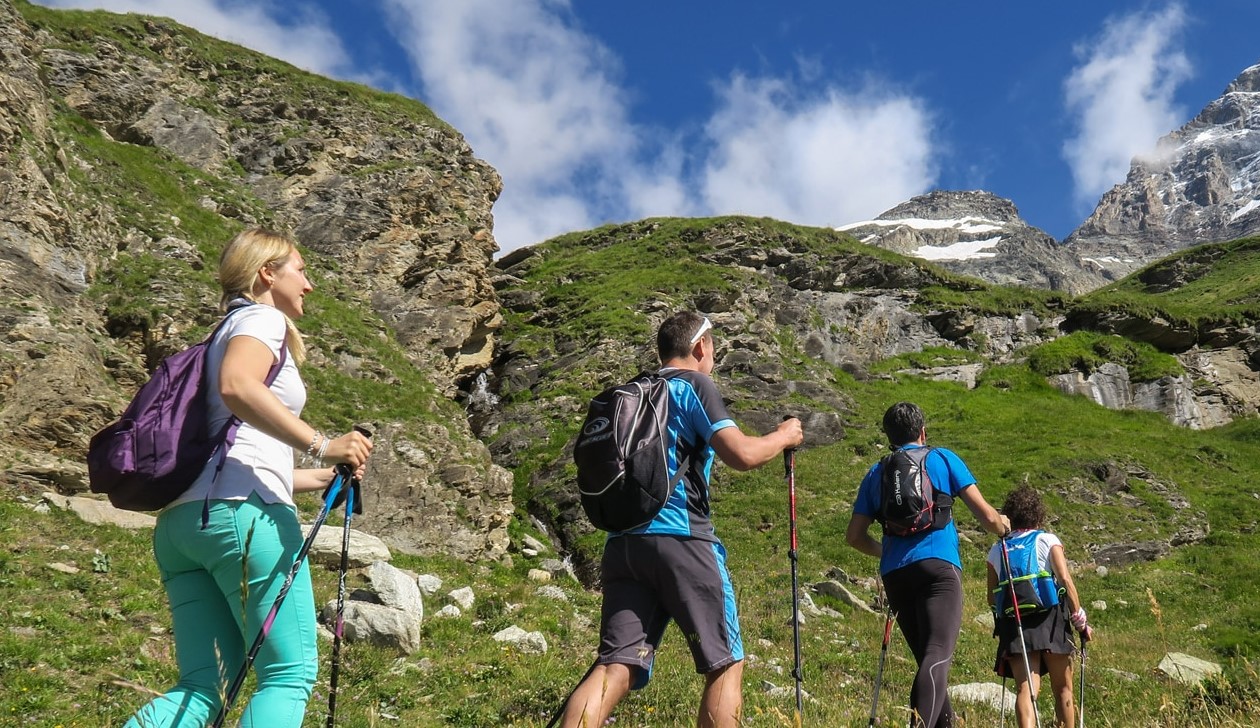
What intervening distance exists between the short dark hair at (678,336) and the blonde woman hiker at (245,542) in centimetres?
165

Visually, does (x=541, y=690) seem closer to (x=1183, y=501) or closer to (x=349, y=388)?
(x=349, y=388)

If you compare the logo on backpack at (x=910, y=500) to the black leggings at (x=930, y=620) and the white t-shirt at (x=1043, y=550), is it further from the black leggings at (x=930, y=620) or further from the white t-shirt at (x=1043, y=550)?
the white t-shirt at (x=1043, y=550)

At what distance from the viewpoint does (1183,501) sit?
24.3 m

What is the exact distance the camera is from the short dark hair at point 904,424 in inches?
206

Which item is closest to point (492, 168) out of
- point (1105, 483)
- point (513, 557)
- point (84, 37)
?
point (84, 37)

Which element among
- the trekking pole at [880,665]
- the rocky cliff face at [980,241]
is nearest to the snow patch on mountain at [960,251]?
the rocky cliff face at [980,241]

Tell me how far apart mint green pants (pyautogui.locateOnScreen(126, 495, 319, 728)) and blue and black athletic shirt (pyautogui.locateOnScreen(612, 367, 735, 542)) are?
1468mm

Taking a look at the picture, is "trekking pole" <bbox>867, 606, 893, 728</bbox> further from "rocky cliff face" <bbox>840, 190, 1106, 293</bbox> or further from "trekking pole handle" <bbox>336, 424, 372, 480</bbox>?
"rocky cliff face" <bbox>840, 190, 1106, 293</bbox>

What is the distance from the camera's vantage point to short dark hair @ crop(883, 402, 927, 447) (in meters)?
5.24

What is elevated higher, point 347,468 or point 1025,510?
point 347,468

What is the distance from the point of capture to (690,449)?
3.44 metres

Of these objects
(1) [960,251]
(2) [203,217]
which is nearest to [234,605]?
(2) [203,217]

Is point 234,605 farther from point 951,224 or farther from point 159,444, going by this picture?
point 951,224

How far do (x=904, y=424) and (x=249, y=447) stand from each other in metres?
4.37
